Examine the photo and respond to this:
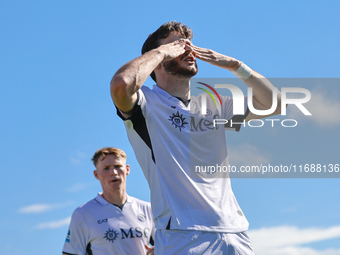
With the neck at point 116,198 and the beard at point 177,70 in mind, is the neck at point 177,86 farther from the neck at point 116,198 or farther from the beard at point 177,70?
the neck at point 116,198

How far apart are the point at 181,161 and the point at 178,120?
45 cm

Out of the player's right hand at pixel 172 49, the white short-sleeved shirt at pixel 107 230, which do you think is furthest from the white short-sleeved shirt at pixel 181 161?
the white short-sleeved shirt at pixel 107 230

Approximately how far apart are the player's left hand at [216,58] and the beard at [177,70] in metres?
0.16

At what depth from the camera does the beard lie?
4.49m

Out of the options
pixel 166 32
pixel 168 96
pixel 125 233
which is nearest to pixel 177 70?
pixel 168 96

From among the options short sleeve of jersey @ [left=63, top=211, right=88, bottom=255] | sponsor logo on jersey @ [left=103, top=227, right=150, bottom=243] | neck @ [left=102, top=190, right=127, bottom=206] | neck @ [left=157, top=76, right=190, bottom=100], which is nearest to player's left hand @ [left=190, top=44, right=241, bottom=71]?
neck @ [left=157, top=76, right=190, bottom=100]

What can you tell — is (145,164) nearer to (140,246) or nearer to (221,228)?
(221,228)

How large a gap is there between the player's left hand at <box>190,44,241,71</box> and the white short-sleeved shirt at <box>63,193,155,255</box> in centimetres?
356

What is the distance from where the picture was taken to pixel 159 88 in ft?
15.0

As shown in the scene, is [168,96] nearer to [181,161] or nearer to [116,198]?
[181,161]

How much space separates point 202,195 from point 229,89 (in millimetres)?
1455

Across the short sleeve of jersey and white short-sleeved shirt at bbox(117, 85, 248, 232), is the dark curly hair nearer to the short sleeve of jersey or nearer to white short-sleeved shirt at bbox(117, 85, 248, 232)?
white short-sleeved shirt at bbox(117, 85, 248, 232)

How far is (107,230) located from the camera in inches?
277

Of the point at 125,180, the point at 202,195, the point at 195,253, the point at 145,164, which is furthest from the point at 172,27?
the point at 125,180
